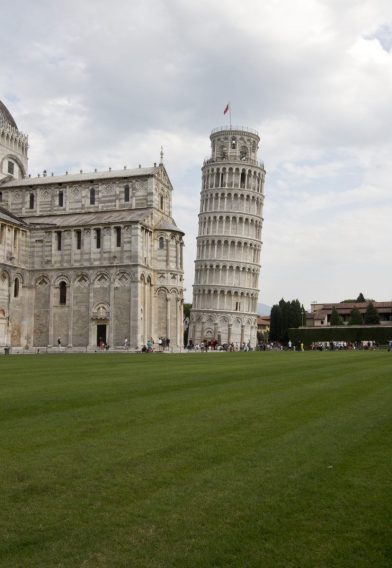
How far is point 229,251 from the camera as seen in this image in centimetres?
11244

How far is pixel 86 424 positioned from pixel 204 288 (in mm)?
100888

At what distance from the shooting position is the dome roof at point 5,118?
A: 78438mm

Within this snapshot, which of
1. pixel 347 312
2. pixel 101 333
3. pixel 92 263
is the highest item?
pixel 92 263

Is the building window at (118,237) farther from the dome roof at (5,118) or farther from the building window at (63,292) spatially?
the dome roof at (5,118)

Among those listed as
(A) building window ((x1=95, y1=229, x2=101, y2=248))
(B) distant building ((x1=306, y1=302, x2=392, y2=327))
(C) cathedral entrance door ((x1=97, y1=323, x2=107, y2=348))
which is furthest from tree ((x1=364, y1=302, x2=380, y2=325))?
(A) building window ((x1=95, y1=229, x2=101, y2=248))

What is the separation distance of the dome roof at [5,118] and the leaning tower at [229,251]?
1645 inches

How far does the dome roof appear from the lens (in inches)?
3088

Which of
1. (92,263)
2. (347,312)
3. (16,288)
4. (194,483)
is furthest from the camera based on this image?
(347,312)

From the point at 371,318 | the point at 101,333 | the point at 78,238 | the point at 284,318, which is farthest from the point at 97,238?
the point at 371,318

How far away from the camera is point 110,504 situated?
25.8ft

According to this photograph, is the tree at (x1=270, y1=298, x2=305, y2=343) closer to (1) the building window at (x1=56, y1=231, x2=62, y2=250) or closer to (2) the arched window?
(1) the building window at (x1=56, y1=231, x2=62, y2=250)

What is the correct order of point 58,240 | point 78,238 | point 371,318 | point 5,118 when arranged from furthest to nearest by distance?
point 371,318 < point 5,118 < point 58,240 < point 78,238

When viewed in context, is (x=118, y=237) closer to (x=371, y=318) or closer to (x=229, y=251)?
(x=229, y=251)

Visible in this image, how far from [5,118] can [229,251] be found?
150 feet
